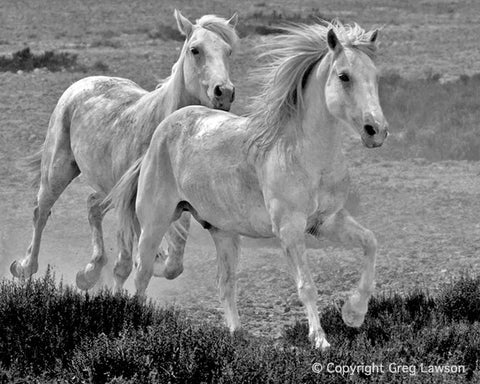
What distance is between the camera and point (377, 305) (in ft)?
26.7

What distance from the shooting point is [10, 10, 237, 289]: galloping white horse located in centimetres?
879

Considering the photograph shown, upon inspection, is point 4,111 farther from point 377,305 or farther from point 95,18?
point 95,18

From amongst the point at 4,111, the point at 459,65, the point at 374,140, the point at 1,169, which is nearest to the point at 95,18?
the point at 459,65

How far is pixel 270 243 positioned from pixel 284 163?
519cm

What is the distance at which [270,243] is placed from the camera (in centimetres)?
1219

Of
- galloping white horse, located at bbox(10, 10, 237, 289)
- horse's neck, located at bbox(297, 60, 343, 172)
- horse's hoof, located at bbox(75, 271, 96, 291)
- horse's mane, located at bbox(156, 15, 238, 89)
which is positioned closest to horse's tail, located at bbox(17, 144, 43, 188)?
galloping white horse, located at bbox(10, 10, 237, 289)

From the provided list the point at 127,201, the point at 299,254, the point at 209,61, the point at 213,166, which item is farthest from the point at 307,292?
the point at 209,61

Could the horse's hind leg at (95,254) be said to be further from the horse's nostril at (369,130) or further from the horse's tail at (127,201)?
the horse's nostril at (369,130)

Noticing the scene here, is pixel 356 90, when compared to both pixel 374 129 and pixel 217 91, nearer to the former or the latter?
pixel 374 129

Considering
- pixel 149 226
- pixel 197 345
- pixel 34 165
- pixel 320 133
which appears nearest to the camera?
pixel 197 345

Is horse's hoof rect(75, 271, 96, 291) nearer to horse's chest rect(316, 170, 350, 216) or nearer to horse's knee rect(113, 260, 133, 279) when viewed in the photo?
horse's knee rect(113, 260, 133, 279)

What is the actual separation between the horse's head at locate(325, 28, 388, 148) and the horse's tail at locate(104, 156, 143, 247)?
1.93 m

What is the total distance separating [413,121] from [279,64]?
1138cm

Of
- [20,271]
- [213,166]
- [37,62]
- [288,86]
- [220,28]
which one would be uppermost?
[37,62]
